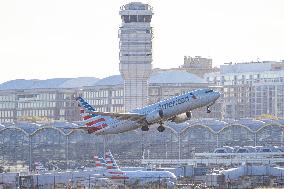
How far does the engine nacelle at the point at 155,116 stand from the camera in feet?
579

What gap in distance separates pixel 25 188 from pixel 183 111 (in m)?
25.0

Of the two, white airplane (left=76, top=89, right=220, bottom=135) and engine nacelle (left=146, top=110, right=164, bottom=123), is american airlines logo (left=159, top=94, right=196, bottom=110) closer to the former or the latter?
white airplane (left=76, top=89, right=220, bottom=135)

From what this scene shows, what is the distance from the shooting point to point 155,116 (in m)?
177

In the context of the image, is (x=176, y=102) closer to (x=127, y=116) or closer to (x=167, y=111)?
(x=167, y=111)

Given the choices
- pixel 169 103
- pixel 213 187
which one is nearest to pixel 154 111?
pixel 169 103

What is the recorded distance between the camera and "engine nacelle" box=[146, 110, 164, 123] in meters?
176

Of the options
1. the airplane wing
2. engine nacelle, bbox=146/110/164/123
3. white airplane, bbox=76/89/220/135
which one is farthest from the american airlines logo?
the airplane wing

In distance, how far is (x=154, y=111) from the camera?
17762cm

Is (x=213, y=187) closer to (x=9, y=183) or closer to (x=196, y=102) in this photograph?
(x=196, y=102)

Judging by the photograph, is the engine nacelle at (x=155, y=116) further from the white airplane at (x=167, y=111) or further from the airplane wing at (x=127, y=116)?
the airplane wing at (x=127, y=116)

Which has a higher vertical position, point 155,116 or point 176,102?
point 176,102

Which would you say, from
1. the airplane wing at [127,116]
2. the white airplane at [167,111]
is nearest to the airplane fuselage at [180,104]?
the white airplane at [167,111]

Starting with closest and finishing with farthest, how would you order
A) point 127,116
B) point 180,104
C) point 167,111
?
point 180,104
point 167,111
point 127,116

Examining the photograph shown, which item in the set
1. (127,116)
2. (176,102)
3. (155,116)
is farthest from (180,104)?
(127,116)
